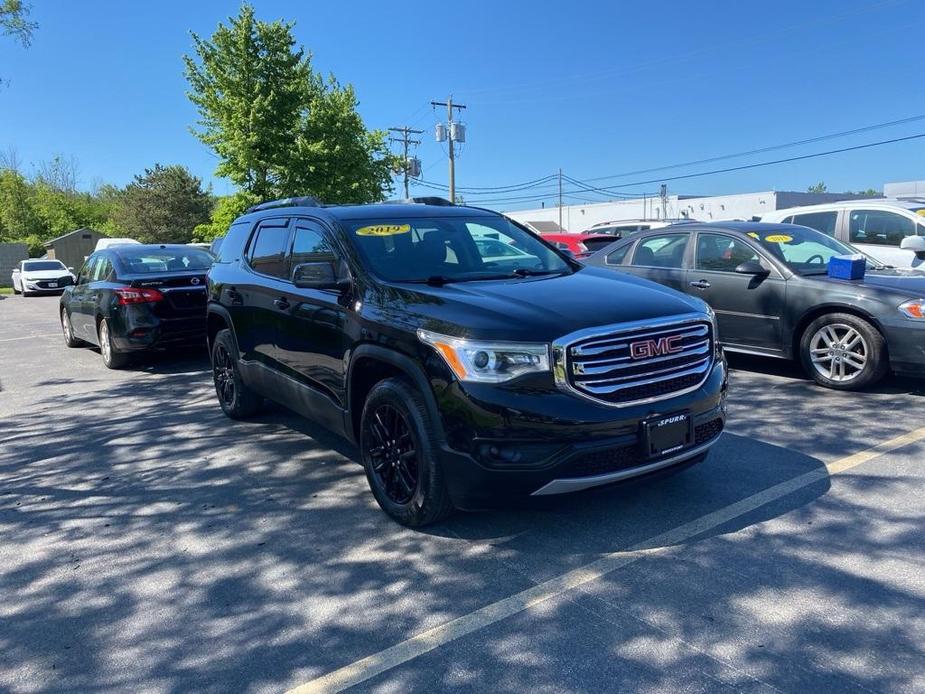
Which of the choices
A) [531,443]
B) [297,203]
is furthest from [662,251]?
[531,443]

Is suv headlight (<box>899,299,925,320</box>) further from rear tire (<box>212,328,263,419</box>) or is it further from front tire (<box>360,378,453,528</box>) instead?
rear tire (<box>212,328,263,419</box>)

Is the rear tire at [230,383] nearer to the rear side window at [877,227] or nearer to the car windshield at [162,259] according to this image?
the car windshield at [162,259]

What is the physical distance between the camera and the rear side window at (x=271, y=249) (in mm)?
5310

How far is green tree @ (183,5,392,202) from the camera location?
27.9 m

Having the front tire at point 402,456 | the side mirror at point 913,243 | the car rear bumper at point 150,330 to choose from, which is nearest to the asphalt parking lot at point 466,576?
the front tire at point 402,456

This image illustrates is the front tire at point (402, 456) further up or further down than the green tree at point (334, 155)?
further down

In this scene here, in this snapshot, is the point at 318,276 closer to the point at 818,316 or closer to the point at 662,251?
the point at 818,316

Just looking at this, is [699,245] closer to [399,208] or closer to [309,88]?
[399,208]

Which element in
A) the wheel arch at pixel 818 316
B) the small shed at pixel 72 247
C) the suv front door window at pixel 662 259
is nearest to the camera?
the wheel arch at pixel 818 316

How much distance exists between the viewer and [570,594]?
3195 mm

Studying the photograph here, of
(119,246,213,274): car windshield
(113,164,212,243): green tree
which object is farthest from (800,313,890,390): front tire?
(113,164,212,243): green tree

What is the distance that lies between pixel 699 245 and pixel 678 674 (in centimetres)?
611

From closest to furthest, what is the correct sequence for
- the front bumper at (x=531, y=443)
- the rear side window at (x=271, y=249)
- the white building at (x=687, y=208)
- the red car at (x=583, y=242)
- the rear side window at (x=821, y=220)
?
the front bumper at (x=531, y=443), the rear side window at (x=271, y=249), the rear side window at (x=821, y=220), the red car at (x=583, y=242), the white building at (x=687, y=208)

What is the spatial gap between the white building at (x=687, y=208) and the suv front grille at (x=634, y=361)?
4094 centimetres
